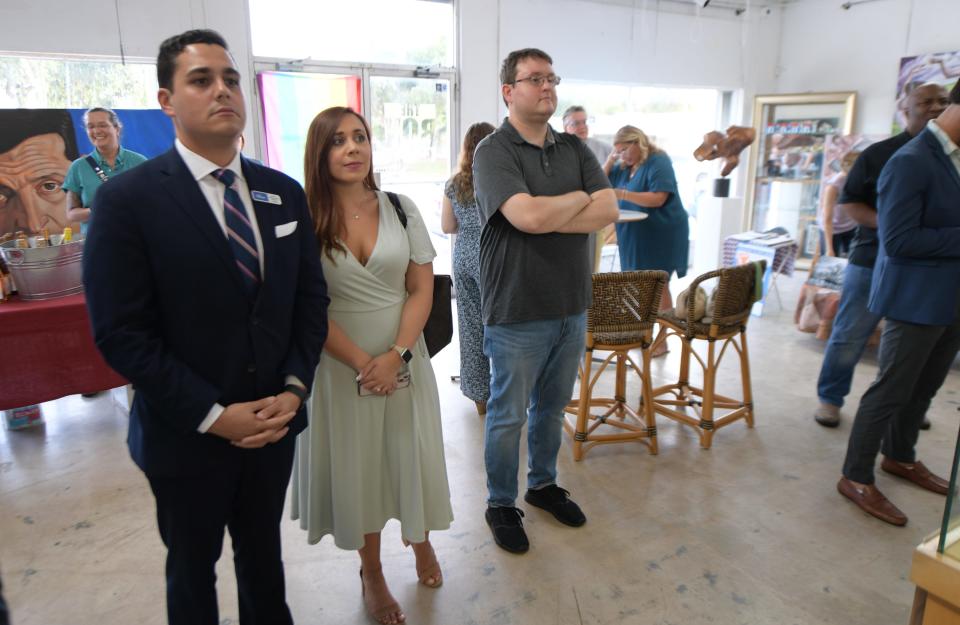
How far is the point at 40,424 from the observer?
373 cm

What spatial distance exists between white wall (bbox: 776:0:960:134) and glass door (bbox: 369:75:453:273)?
5.34 meters

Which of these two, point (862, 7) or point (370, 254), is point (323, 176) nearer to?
point (370, 254)

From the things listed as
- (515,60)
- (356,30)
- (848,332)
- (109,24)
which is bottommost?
(848,332)

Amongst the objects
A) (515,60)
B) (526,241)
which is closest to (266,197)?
(526,241)

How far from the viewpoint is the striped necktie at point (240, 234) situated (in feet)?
4.67

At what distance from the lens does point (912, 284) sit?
2418 millimetres

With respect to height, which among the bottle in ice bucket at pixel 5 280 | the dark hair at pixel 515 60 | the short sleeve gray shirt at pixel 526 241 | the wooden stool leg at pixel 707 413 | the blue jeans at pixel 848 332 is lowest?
the wooden stool leg at pixel 707 413

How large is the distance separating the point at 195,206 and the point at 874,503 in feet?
9.46

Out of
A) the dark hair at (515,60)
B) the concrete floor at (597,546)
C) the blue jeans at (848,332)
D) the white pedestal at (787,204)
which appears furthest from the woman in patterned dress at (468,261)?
the white pedestal at (787,204)

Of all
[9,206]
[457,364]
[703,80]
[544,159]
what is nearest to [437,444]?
[544,159]

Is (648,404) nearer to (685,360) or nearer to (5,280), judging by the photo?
(685,360)

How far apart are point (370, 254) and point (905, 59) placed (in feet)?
27.0

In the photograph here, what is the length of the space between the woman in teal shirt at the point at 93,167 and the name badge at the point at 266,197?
2878 mm

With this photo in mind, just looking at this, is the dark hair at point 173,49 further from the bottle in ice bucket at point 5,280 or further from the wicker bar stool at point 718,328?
the wicker bar stool at point 718,328
